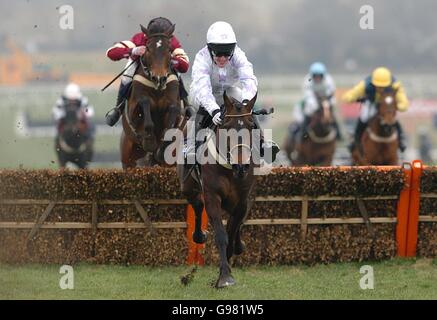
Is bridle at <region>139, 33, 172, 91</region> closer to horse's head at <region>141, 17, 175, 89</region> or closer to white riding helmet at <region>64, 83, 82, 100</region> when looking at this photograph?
horse's head at <region>141, 17, 175, 89</region>

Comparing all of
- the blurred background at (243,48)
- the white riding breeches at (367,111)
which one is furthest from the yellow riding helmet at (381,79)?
the blurred background at (243,48)

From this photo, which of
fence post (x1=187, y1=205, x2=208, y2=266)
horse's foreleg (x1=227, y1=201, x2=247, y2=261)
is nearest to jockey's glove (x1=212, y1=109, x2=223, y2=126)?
horse's foreleg (x1=227, y1=201, x2=247, y2=261)

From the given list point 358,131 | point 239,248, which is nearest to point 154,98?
point 239,248

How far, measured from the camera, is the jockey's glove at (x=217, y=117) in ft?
25.9

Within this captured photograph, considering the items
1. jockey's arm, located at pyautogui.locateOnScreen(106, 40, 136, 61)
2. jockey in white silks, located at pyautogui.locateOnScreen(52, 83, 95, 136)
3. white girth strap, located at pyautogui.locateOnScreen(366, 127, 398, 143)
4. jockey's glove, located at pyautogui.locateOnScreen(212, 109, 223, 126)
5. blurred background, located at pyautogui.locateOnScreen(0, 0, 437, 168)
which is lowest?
jockey's glove, located at pyautogui.locateOnScreen(212, 109, 223, 126)

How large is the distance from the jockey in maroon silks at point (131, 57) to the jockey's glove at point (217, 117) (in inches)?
118

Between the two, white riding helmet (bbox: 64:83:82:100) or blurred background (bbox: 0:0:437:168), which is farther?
blurred background (bbox: 0:0:437:168)

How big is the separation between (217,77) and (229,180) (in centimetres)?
92

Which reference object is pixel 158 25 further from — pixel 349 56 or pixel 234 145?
pixel 349 56

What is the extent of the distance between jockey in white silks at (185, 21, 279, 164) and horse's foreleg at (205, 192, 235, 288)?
609 mm

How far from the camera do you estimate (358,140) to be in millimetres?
15922

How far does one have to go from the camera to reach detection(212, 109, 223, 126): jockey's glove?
7.88m

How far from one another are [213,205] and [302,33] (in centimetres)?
5338

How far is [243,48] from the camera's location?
2206 inches
